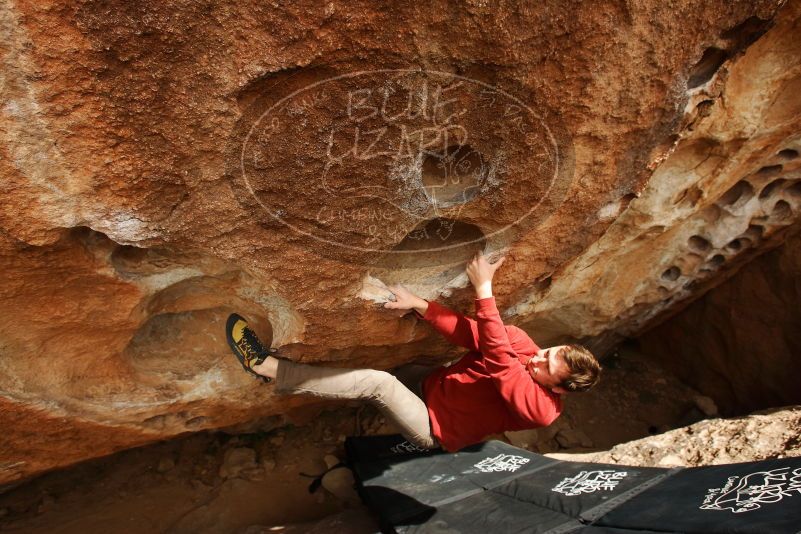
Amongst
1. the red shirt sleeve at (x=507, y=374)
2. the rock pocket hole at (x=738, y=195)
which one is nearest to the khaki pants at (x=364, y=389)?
the red shirt sleeve at (x=507, y=374)

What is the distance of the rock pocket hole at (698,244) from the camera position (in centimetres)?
285

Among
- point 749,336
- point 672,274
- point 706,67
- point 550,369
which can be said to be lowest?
point 749,336

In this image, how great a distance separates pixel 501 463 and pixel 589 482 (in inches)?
21.7

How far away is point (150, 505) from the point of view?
2.71m

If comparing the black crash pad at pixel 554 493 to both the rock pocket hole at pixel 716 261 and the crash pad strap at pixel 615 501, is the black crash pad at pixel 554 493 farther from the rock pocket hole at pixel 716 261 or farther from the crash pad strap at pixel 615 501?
the rock pocket hole at pixel 716 261

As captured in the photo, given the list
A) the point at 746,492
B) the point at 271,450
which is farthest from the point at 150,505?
the point at 746,492

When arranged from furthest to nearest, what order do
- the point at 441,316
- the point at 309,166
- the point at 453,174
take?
1. the point at 441,316
2. the point at 453,174
3. the point at 309,166

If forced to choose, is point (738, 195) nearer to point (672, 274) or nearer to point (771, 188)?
point (771, 188)

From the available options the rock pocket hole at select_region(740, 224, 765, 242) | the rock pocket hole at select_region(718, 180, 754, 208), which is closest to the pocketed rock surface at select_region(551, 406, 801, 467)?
the rock pocket hole at select_region(740, 224, 765, 242)

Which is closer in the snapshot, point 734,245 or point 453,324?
point 453,324

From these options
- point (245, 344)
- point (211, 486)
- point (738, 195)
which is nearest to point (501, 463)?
point (245, 344)

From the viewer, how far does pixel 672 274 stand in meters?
3.05

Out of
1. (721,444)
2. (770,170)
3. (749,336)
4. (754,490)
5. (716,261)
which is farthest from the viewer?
(749,336)

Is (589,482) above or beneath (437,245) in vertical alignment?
beneath
